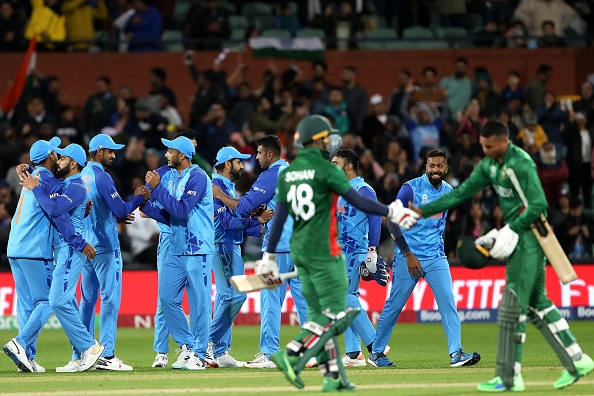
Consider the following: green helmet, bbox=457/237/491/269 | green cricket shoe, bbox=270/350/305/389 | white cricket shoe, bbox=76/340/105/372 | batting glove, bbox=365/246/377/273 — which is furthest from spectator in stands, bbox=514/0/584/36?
green cricket shoe, bbox=270/350/305/389

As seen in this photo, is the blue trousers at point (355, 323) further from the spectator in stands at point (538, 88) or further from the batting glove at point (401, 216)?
the spectator in stands at point (538, 88)

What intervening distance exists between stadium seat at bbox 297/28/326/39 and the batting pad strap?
17.3 m

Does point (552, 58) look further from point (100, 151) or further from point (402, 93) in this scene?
point (100, 151)

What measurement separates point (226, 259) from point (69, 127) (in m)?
10.5

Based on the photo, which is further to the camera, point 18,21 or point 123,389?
point 18,21

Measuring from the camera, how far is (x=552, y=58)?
27.3 metres

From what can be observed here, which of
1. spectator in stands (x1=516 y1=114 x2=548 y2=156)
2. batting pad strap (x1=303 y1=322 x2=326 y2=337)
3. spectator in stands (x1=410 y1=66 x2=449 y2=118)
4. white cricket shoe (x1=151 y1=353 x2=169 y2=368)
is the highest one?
batting pad strap (x1=303 y1=322 x2=326 y2=337)

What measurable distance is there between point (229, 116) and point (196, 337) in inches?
469

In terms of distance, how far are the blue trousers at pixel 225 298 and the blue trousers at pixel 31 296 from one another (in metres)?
2.11

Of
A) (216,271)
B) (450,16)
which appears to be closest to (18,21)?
(450,16)

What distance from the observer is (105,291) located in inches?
567

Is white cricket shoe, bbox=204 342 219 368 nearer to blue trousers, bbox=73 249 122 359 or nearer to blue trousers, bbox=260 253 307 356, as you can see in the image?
blue trousers, bbox=260 253 307 356

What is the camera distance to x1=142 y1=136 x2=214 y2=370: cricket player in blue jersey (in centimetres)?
1416

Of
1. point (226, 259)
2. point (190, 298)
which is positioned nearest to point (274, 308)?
point (226, 259)
